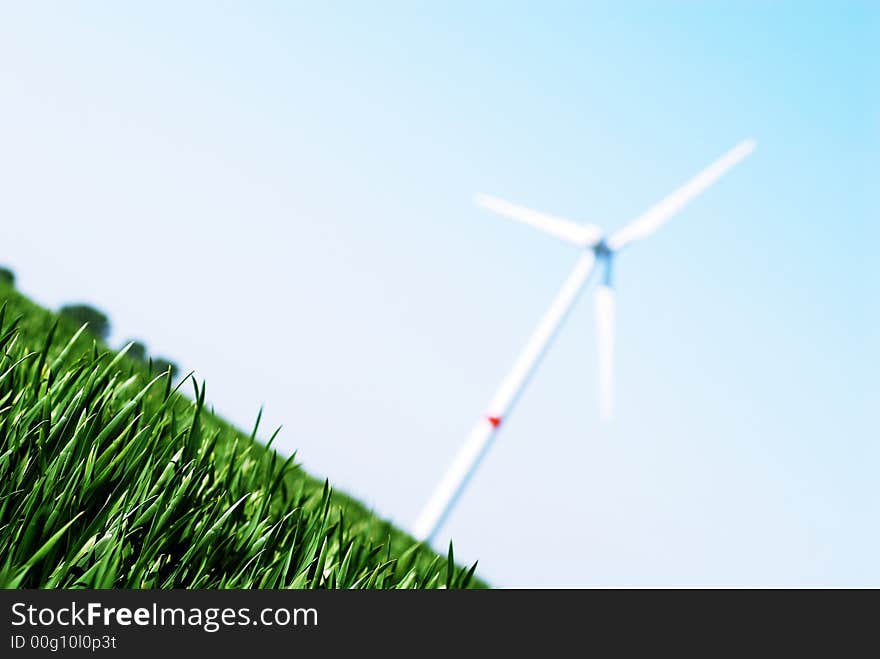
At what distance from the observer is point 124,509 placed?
1990 mm

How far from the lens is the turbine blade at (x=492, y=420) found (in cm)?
1655

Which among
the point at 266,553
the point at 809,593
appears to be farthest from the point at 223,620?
the point at 809,593

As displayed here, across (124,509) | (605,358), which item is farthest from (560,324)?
(124,509)

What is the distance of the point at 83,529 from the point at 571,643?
115cm

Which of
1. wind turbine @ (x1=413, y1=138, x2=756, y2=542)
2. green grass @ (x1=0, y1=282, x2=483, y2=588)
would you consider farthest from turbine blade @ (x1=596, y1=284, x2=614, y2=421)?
green grass @ (x1=0, y1=282, x2=483, y2=588)

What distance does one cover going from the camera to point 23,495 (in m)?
1.96

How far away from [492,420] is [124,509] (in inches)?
584

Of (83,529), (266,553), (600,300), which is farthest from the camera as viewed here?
(600,300)

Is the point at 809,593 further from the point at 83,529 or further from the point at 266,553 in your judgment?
the point at 83,529

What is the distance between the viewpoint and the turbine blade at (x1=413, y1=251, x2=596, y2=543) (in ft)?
54.3

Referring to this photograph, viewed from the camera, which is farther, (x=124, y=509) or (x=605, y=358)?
(x=605, y=358)

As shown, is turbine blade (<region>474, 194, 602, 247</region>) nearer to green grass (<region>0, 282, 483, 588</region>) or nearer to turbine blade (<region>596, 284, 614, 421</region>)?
turbine blade (<region>596, 284, 614, 421</region>)

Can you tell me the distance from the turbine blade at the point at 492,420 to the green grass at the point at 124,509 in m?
13.9

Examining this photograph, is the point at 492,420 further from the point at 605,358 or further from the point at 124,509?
the point at 124,509
